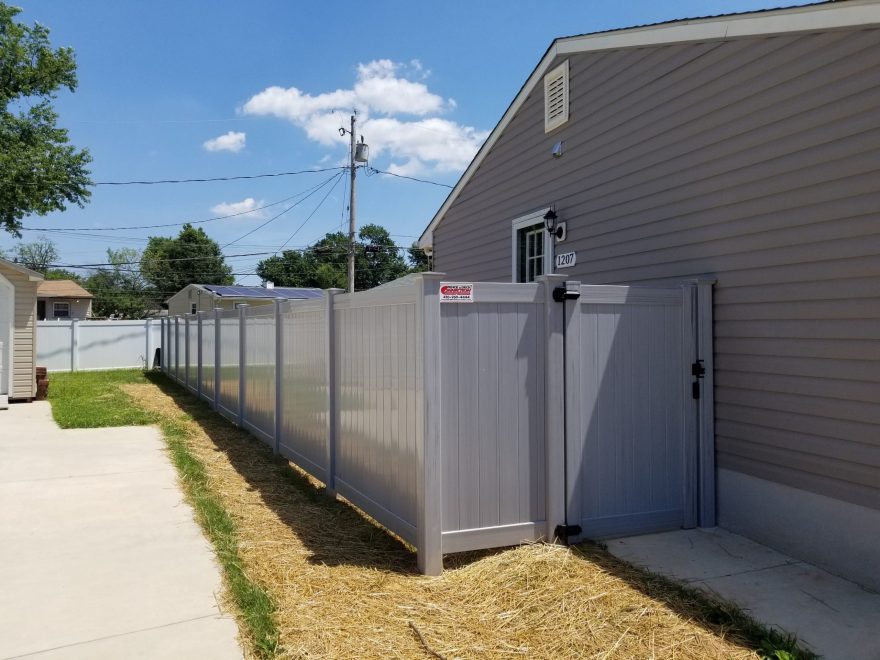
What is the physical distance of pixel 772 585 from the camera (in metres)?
3.60

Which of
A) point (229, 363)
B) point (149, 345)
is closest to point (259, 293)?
point (149, 345)

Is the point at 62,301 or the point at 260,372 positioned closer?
the point at 260,372

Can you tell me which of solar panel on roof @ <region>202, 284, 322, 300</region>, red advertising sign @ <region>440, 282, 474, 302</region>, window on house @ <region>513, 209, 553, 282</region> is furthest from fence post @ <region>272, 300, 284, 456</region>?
solar panel on roof @ <region>202, 284, 322, 300</region>

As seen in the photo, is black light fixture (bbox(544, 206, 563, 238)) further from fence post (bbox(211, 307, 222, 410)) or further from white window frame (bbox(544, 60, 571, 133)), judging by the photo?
fence post (bbox(211, 307, 222, 410))

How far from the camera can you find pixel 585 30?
21.7ft

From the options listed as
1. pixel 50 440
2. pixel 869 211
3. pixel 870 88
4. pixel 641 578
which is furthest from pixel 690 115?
pixel 50 440

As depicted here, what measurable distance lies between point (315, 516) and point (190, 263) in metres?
53.7

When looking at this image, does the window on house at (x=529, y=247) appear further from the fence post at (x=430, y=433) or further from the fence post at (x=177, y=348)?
the fence post at (x=177, y=348)

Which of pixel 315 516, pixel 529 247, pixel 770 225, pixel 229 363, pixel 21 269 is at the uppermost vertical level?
pixel 21 269

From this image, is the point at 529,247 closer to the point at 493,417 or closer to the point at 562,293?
the point at 562,293

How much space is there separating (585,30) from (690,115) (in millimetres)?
2159

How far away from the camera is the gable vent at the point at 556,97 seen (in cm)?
685

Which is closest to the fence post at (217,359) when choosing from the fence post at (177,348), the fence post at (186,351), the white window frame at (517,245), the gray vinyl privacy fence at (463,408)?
the fence post at (186,351)

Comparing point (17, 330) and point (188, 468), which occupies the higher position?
point (17, 330)
